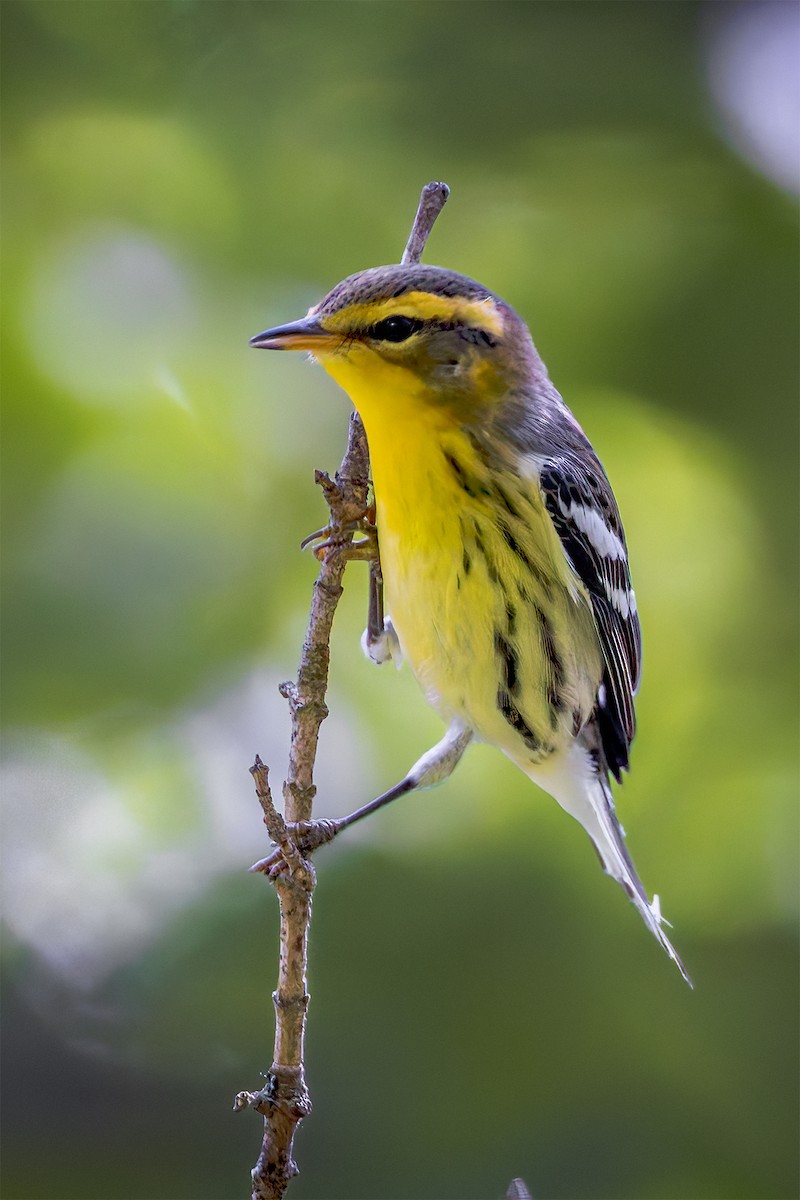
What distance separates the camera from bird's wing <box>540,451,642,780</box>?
1.48 metres

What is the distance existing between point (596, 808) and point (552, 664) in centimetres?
30

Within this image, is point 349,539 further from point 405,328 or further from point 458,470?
point 405,328

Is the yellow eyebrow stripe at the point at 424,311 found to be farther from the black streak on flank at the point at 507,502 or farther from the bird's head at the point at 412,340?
the black streak on flank at the point at 507,502

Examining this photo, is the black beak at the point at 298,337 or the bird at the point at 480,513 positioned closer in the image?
the black beak at the point at 298,337

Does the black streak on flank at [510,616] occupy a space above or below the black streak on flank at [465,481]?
below

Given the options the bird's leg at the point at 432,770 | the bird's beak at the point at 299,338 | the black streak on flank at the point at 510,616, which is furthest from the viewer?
the bird's leg at the point at 432,770

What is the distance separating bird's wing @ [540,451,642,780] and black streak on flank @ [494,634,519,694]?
0.44 ft

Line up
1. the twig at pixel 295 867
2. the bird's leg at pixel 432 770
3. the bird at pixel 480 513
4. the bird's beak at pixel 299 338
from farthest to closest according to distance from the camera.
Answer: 1. the bird's leg at pixel 432 770
2. the bird at pixel 480 513
3. the bird's beak at pixel 299 338
4. the twig at pixel 295 867

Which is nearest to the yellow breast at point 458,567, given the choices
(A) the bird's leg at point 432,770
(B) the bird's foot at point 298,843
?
(A) the bird's leg at point 432,770

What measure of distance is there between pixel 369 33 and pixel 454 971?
2.06 metres

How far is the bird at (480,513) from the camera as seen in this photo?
4.38 ft

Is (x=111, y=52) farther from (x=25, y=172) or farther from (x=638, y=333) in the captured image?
(x=638, y=333)

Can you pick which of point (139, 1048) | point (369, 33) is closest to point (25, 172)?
point (369, 33)

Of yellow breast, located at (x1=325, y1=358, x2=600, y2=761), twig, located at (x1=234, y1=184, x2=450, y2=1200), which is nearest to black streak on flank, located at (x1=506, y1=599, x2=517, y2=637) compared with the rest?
yellow breast, located at (x1=325, y1=358, x2=600, y2=761)
